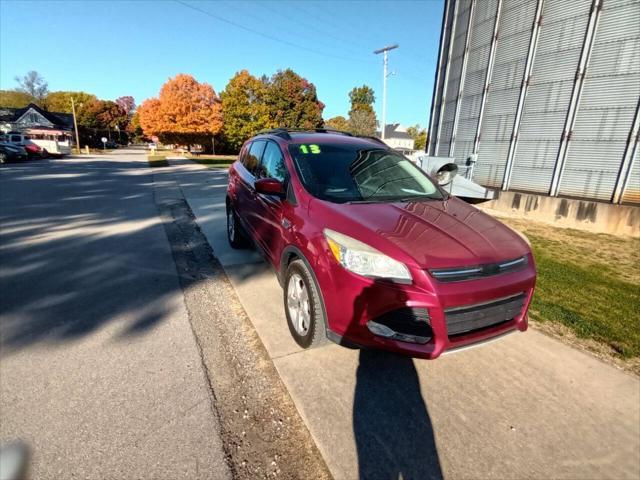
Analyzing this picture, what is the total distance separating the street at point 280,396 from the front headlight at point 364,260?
0.95m

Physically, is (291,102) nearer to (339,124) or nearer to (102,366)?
(339,124)

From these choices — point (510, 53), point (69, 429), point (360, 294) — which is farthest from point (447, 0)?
point (69, 429)

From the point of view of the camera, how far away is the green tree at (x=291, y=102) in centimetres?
4850

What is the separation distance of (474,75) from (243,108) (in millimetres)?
37560

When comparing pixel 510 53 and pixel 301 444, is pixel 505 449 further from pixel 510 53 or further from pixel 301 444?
pixel 510 53

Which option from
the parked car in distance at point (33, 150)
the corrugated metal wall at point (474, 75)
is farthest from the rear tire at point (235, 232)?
the parked car in distance at point (33, 150)

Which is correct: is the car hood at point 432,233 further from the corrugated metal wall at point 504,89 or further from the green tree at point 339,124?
the green tree at point 339,124

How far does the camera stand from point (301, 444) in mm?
2182

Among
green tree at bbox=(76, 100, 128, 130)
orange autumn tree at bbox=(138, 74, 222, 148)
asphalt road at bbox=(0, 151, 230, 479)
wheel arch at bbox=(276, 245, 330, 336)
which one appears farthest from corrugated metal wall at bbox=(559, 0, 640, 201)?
green tree at bbox=(76, 100, 128, 130)

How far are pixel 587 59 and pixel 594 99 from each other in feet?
3.39

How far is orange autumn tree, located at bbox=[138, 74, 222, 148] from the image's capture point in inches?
1759

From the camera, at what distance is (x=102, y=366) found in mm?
2863

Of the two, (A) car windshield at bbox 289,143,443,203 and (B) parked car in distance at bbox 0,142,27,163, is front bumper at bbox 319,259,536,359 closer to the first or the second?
(A) car windshield at bbox 289,143,443,203

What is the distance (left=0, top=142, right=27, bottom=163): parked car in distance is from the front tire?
32.6m
